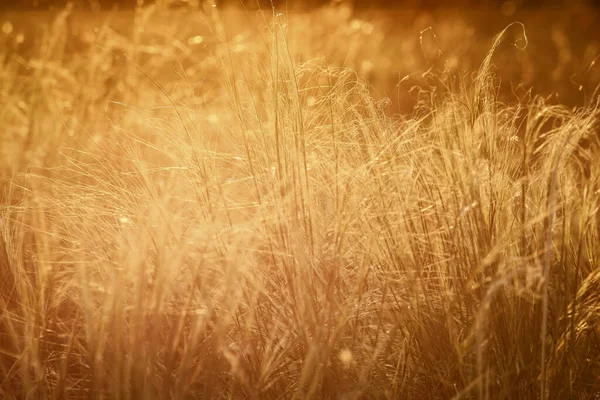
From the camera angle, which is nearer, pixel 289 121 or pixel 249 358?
pixel 249 358

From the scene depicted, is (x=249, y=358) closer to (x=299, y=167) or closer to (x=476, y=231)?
(x=299, y=167)

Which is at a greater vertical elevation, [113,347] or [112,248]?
[112,248]

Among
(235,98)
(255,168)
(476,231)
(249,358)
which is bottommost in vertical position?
(249,358)

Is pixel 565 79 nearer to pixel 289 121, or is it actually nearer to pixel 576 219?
pixel 576 219

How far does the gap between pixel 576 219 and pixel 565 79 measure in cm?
378

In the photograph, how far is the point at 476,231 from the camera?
1.32 m

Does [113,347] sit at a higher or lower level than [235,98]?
lower

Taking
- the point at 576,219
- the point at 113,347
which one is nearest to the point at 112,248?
the point at 113,347

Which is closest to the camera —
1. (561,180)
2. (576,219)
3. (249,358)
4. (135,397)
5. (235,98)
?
(135,397)

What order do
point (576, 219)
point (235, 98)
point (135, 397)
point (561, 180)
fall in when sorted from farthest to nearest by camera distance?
point (576, 219), point (561, 180), point (235, 98), point (135, 397)

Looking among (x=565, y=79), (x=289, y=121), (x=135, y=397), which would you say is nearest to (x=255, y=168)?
(x=289, y=121)

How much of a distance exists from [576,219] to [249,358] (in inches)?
38.5

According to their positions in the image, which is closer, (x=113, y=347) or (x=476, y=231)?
(x=113, y=347)

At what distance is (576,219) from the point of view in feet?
5.72
